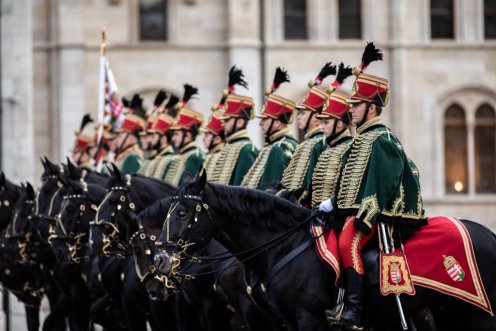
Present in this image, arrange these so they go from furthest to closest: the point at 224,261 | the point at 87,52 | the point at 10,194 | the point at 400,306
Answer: the point at 87,52 → the point at 10,194 → the point at 224,261 → the point at 400,306

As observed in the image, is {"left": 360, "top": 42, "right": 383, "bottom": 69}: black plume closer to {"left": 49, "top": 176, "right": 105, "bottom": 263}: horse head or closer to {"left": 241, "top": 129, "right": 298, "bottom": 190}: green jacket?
{"left": 241, "top": 129, "right": 298, "bottom": 190}: green jacket

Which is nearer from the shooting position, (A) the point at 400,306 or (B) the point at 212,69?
(A) the point at 400,306

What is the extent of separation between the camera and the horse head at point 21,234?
18703 mm

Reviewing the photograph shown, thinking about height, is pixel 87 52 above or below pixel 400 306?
above

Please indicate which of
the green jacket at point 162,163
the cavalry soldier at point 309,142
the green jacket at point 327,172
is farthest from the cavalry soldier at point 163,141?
the green jacket at point 327,172

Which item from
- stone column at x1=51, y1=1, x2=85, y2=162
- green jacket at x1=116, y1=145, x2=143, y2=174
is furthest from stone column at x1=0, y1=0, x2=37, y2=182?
green jacket at x1=116, y1=145, x2=143, y2=174

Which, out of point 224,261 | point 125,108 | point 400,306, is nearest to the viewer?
point 400,306

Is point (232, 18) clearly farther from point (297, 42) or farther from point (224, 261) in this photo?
point (224, 261)

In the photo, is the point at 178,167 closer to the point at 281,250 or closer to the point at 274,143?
the point at 274,143

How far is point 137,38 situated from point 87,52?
1.53 meters

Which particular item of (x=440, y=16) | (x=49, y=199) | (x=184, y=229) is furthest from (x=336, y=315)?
(x=440, y=16)

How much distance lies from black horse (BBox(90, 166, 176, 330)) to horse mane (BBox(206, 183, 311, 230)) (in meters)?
2.36

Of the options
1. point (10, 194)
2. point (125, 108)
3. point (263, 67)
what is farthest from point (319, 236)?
point (263, 67)

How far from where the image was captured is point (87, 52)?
40.3 meters
